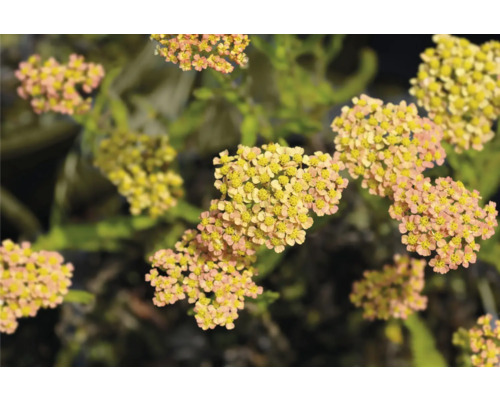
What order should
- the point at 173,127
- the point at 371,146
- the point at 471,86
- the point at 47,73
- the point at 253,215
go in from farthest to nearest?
the point at 173,127 < the point at 47,73 < the point at 471,86 < the point at 371,146 < the point at 253,215

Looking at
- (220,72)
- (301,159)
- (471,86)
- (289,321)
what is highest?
(471,86)

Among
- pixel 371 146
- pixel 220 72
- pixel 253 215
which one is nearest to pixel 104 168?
pixel 220 72

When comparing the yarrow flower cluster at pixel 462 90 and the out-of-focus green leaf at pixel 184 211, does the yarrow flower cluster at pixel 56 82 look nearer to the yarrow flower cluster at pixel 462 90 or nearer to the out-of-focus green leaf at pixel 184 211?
the out-of-focus green leaf at pixel 184 211

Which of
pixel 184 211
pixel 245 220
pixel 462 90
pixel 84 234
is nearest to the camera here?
pixel 245 220

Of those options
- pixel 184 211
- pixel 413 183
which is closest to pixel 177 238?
pixel 184 211

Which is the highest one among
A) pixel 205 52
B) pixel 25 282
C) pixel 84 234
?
pixel 205 52

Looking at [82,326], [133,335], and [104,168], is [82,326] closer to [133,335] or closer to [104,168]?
[133,335]

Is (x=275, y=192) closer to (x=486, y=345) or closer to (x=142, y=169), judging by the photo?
(x=142, y=169)

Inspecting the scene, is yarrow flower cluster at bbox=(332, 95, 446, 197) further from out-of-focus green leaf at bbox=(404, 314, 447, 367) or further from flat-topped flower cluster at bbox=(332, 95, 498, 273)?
out-of-focus green leaf at bbox=(404, 314, 447, 367)
